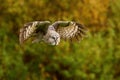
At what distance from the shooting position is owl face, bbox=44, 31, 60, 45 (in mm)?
7492

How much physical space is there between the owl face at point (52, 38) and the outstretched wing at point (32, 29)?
24cm

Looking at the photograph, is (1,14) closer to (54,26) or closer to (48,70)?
(48,70)

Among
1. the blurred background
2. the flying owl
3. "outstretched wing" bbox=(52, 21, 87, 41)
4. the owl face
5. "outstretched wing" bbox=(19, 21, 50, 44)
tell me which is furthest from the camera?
the blurred background

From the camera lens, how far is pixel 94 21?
17.8 meters

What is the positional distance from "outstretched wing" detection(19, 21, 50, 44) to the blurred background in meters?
8.49

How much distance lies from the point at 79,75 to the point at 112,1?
267cm

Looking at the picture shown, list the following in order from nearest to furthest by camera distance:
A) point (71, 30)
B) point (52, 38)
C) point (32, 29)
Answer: point (52, 38) → point (32, 29) → point (71, 30)

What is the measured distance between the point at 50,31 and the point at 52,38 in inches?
11.9

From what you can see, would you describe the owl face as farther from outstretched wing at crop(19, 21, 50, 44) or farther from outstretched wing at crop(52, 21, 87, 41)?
outstretched wing at crop(52, 21, 87, 41)

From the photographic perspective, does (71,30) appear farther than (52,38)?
Yes

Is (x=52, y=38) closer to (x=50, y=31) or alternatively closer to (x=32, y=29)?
(x=50, y=31)

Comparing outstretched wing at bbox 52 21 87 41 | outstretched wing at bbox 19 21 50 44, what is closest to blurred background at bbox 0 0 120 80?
outstretched wing at bbox 52 21 87 41

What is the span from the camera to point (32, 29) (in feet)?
26.4

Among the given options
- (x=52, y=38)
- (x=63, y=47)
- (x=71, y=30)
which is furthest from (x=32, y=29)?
(x=63, y=47)
